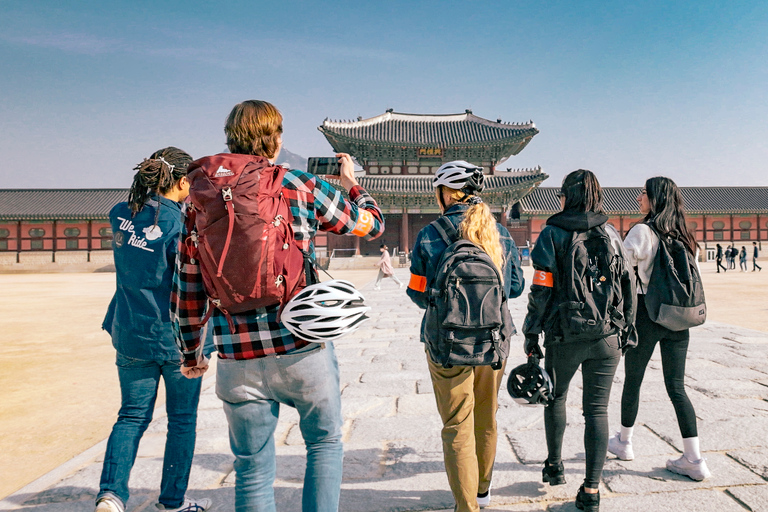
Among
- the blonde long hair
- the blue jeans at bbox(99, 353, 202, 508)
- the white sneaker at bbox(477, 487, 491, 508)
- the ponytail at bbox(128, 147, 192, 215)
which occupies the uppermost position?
the ponytail at bbox(128, 147, 192, 215)

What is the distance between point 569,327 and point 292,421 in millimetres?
2155

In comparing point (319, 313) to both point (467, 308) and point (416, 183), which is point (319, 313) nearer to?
point (467, 308)

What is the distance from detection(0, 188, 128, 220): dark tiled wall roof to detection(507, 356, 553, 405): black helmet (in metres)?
30.5

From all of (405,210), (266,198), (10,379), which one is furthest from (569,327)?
(405,210)

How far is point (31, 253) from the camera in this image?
91.2 ft

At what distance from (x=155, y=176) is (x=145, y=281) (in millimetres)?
453

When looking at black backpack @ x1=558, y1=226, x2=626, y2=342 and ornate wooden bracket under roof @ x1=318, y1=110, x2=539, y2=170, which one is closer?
black backpack @ x1=558, y1=226, x2=626, y2=342

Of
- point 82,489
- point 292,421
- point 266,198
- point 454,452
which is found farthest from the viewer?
point 292,421

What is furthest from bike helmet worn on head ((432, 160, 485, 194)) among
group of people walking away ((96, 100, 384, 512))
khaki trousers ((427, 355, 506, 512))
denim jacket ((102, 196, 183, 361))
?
denim jacket ((102, 196, 183, 361))

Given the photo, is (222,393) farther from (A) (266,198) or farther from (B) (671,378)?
(B) (671,378)

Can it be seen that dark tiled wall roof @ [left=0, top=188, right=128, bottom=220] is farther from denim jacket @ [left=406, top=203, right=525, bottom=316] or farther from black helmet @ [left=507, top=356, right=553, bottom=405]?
black helmet @ [left=507, top=356, right=553, bottom=405]

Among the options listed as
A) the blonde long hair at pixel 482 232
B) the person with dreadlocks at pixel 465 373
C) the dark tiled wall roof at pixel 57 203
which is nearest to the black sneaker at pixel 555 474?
the person with dreadlocks at pixel 465 373

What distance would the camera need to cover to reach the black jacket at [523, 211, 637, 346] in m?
2.11

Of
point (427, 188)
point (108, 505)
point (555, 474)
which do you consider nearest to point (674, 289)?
point (555, 474)
